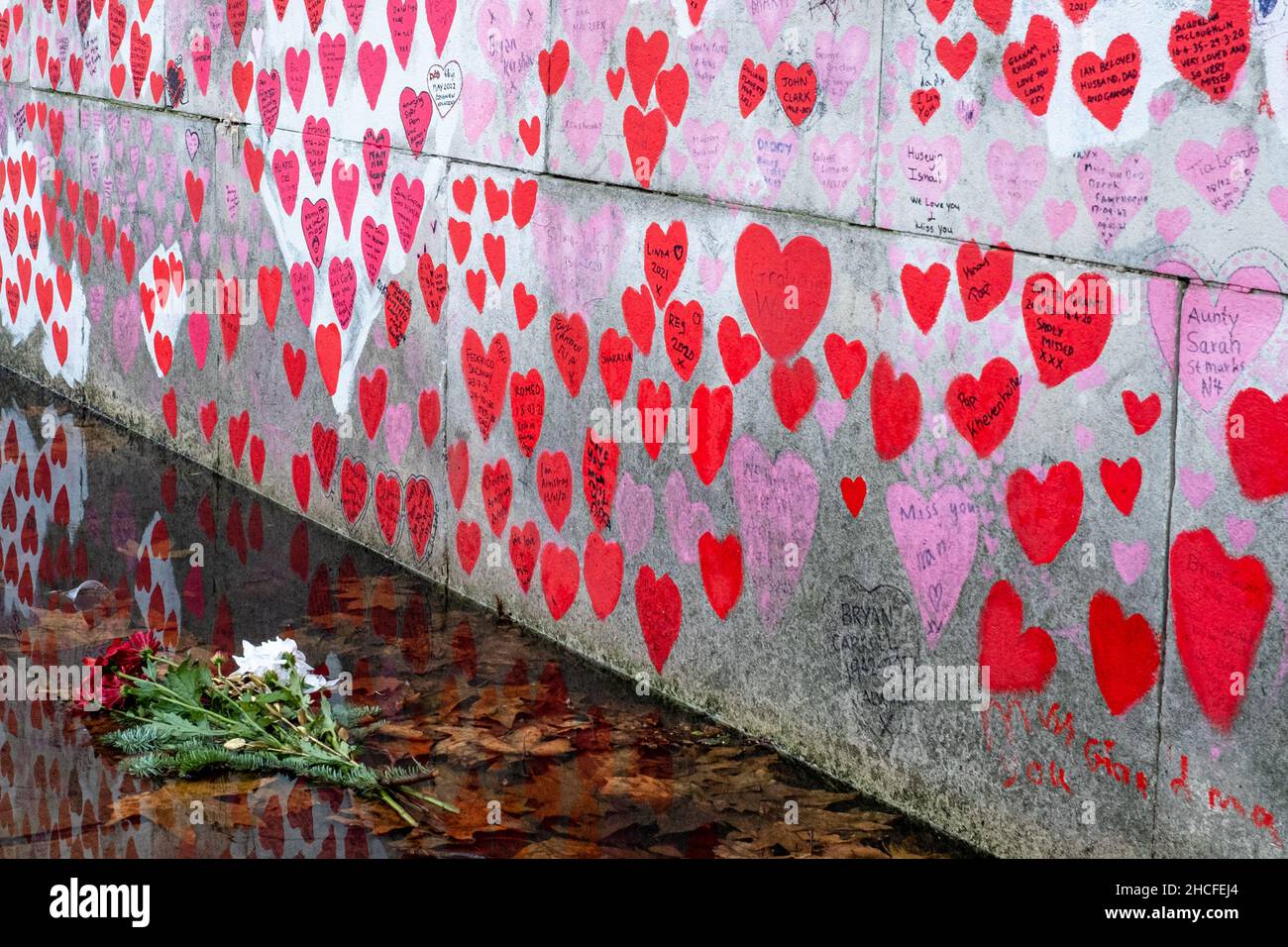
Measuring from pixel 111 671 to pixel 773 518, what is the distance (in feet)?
7.13

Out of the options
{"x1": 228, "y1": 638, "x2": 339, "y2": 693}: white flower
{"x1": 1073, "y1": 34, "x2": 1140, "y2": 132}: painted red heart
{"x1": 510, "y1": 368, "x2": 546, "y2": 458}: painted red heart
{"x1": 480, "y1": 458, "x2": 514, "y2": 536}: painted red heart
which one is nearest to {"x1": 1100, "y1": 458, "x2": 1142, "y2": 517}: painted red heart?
{"x1": 1073, "y1": 34, "x2": 1140, "y2": 132}: painted red heart

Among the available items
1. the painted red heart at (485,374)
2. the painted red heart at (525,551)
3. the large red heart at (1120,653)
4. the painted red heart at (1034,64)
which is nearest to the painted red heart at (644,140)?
the painted red heart at (485,374)

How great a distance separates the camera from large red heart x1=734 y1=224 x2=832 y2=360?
194 inches

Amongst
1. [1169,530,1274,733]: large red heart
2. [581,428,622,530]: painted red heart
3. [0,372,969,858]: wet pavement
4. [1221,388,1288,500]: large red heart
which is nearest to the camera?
[1221,388,1288,500]: large red heart

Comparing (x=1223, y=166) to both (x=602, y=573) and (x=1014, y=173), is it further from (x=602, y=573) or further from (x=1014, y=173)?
(x=602, y=573)

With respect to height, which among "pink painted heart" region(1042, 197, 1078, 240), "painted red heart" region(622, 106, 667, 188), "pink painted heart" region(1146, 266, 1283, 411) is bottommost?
"pink painted heart" region(1146, 266, 1283, 411)

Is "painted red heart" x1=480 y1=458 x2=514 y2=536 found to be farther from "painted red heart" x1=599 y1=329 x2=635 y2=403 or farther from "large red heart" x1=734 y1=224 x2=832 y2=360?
"large red heart" x1=734 y1=224 x2=832 y2=360

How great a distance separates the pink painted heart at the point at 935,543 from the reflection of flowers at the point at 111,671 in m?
2.49

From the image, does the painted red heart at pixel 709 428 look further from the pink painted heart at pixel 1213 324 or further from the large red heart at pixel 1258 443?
the large red heart at pixel 1258 443

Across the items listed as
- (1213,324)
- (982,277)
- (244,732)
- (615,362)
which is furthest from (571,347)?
(1213,324)

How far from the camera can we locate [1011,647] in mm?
4391

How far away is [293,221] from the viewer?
25.5 ft

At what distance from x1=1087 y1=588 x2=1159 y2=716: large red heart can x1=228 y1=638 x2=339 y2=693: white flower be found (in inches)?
101

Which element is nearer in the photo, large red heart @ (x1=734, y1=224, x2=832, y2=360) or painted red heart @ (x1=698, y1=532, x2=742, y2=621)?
large red heart @ (x1=734, y1=224, x2=832, y2=360)
